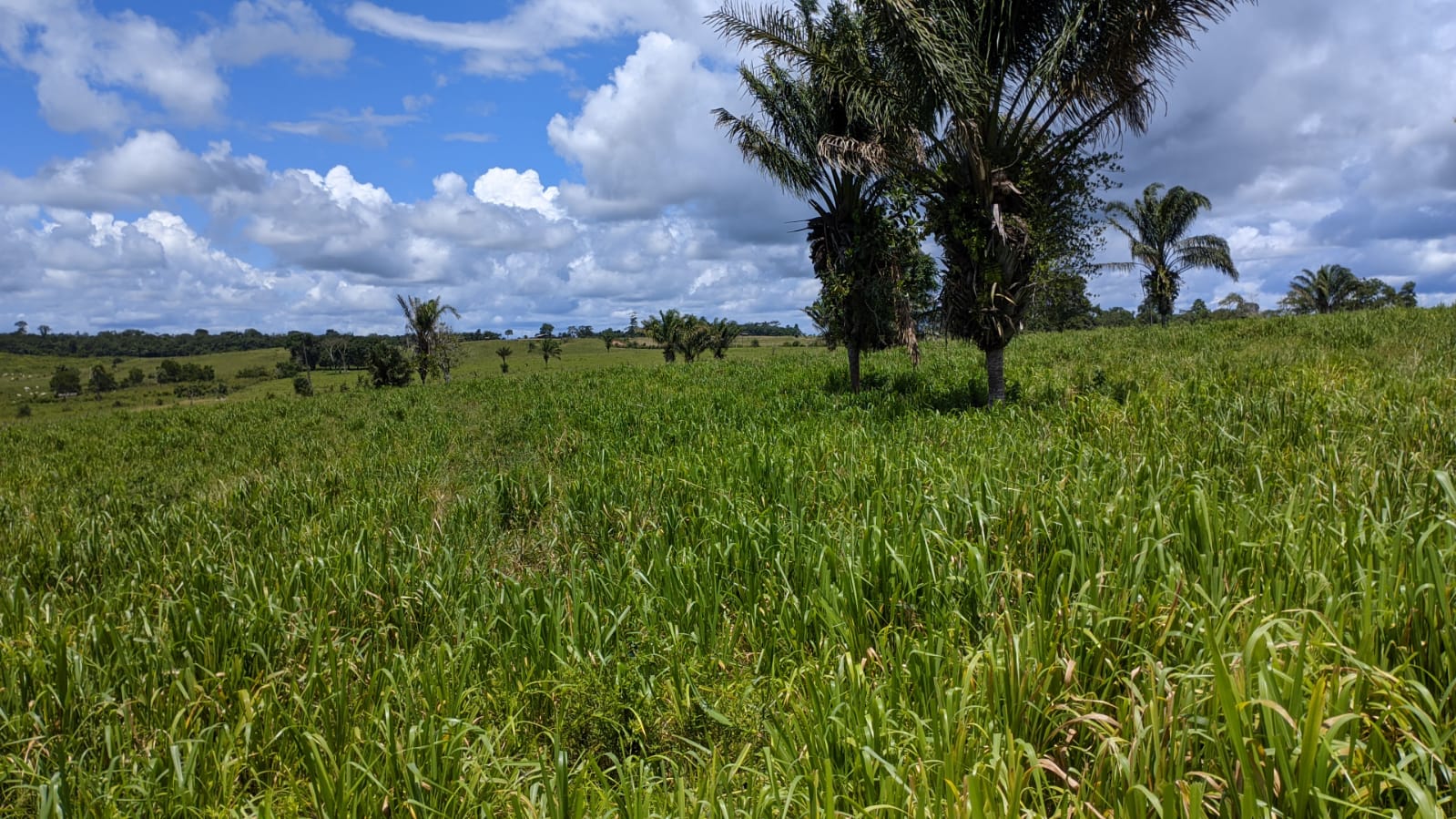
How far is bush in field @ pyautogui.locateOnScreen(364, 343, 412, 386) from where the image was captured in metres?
53.4

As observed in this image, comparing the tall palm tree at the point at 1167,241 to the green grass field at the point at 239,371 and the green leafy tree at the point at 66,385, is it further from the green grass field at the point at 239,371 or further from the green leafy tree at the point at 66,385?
the green leafy tree at the point at 66,385

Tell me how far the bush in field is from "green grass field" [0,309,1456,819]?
166ft

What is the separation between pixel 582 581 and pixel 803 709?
6.47ft

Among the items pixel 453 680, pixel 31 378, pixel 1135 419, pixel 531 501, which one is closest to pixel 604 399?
pixel 531 501

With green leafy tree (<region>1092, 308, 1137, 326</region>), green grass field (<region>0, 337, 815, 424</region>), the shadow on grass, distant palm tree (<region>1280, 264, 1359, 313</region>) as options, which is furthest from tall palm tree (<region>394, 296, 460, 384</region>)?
green leafy tree (<region>1092, 308, 1137, 326</region>)

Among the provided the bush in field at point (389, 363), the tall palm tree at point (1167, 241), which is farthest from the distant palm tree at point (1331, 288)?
the bush in field at point (389, 363)

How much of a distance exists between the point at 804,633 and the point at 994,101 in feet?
28.3

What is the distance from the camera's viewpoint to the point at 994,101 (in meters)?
8.83

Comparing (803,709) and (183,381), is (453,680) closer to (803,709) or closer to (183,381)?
(803,709)

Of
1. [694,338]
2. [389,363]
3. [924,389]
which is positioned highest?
[694,338]

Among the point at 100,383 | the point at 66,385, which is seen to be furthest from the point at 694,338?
the point at 66,385

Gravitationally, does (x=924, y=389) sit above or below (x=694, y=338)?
below

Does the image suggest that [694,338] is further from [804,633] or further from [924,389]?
[804,633]

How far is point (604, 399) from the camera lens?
16.0 metres
